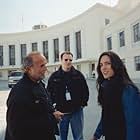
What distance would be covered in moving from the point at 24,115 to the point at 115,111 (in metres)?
0.92

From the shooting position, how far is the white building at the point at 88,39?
131 feet

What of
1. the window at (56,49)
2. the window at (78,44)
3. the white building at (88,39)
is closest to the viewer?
the white building at (88,39)

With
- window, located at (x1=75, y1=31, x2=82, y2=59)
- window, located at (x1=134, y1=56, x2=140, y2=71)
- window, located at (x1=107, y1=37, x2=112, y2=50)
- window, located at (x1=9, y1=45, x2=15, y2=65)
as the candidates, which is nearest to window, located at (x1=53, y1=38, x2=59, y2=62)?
window, located at (x1=75, y1=31, x2=82, y2=59)

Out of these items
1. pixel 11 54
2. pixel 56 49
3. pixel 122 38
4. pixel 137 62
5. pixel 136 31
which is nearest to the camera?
pixel 137 62

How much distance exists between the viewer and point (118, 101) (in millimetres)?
3123

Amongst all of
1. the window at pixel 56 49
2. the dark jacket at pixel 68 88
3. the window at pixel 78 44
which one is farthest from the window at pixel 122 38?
the dark jacket at pixel 68 88

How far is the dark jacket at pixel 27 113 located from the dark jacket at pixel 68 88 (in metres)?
1.89

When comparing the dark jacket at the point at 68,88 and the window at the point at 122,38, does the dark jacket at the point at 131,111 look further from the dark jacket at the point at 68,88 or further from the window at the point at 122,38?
the window at the point at 122,38

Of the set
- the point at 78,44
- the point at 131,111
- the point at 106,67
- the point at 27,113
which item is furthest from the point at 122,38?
the point at 27,113

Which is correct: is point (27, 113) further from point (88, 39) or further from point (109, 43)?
point (88, 39)

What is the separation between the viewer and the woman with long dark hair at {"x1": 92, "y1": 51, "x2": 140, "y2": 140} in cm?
302

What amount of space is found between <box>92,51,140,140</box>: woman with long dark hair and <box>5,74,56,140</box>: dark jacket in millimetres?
624

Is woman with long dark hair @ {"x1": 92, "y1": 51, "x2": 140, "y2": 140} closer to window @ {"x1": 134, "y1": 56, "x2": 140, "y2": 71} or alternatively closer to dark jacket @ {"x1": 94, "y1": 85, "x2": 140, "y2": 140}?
dark jacket @ {"x1": 94, "y1": 85, "x2": 140, "y2": 140}

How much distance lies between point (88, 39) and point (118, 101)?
54.9 metres
